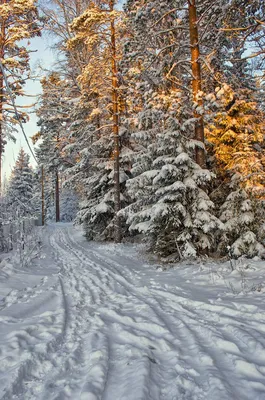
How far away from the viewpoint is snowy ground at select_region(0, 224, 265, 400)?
219 centimetres

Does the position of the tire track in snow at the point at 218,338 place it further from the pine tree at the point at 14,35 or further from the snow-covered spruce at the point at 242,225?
the pine tree at the point at 14,35

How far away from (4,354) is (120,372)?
1232mm

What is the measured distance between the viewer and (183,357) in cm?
270

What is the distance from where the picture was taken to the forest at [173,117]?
7.79 meters

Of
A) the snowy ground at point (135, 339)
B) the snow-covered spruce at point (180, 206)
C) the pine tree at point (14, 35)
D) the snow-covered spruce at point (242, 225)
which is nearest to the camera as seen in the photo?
the snowy ground at point (135, 339)

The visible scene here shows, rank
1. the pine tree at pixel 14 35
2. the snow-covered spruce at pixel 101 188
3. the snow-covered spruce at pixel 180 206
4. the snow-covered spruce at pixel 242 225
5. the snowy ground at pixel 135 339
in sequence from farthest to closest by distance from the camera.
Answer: the snow-covered spruce at pixel 101 188 < the pine tree at pixel 14 35 < the snow-covered spruce at pixel 180 206 < the snow-covered spruce at pixel 242 225 < the snowy ground at pixel 135 339

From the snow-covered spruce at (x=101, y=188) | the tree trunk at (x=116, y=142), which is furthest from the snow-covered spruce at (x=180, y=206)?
the snow-covered spruce at (x=101, y=188)

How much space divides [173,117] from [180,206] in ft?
9.50

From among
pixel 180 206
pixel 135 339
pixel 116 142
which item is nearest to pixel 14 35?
pixel 116 142

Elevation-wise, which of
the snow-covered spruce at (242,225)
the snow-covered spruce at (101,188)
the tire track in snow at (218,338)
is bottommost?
the tire track in snow at (218,338)

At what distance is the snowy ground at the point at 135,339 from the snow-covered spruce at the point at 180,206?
1919mm

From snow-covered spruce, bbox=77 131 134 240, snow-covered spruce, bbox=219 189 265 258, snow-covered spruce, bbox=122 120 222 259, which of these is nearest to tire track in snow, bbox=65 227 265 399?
snow-covered spruce, bbox=122 120 222 259

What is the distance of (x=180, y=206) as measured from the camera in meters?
7.84

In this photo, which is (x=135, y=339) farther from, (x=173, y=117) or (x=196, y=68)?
(x=196, y=68)
